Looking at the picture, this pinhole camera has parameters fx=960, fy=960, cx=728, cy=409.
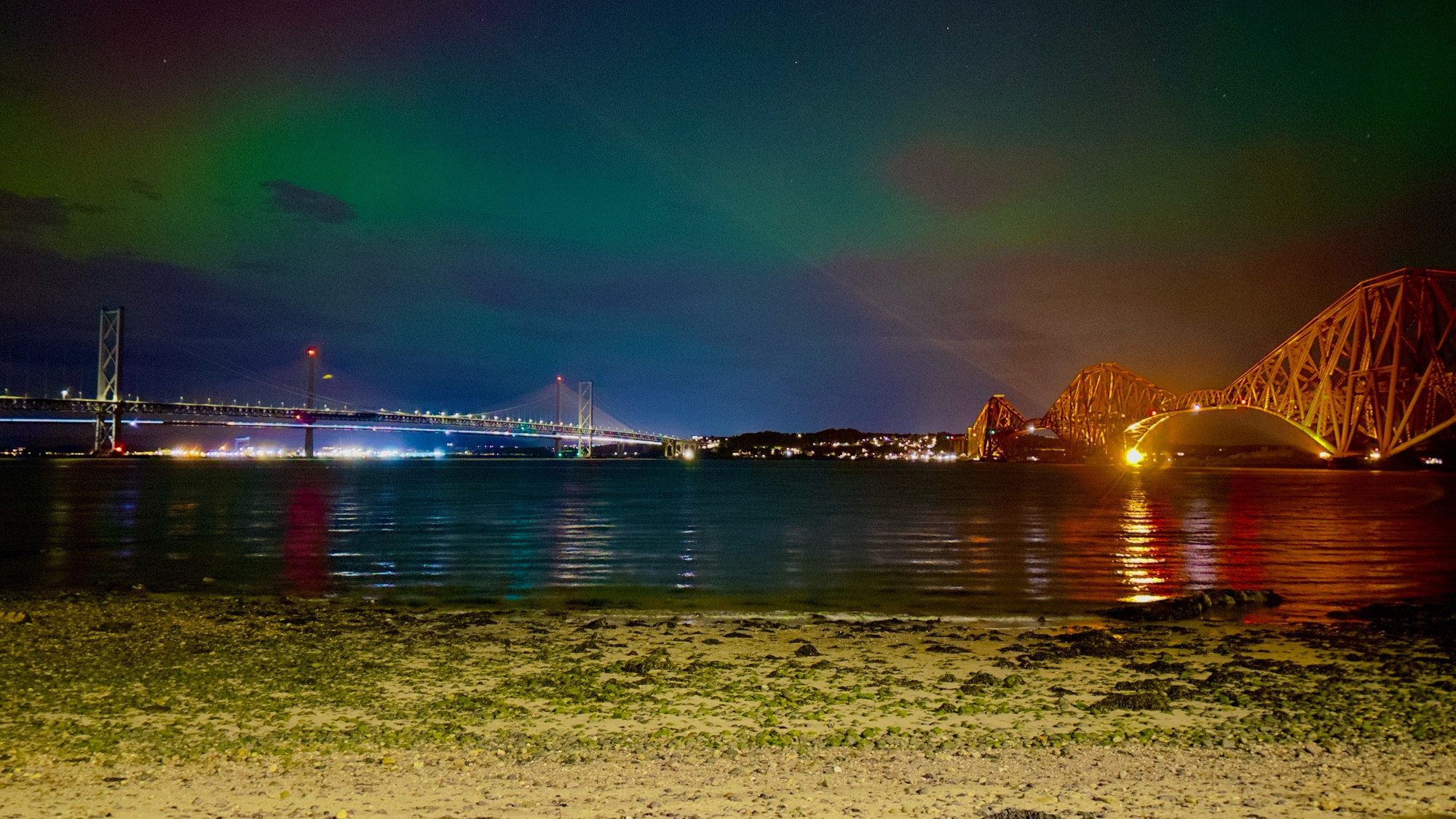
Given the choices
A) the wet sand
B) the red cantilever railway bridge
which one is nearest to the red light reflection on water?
the wet sand

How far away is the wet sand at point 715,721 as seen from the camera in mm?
4859

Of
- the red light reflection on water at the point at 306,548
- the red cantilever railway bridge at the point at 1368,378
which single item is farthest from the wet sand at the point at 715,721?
the red cantilever railway bridge at the point at 1368,378

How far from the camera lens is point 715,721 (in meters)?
6.43

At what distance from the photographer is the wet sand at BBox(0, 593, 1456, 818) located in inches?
191

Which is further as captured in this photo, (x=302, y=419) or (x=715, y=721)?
(x=302, y=419)

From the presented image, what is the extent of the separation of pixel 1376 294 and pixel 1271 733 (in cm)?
8790

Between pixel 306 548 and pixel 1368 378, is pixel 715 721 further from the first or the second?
pixel 1368 378

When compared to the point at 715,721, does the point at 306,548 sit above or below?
below

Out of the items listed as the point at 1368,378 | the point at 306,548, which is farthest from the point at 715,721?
the point at 1368,378

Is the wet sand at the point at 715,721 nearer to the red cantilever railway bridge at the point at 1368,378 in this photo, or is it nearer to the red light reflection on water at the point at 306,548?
the red light reflection on water at the point at 306,548

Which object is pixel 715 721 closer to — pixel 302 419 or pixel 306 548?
pixel 306 548

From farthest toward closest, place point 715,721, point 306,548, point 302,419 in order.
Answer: point 302,419 < point 306,548 < point 715,721

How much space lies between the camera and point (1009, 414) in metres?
172

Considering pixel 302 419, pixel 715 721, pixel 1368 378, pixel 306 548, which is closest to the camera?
pixel 715 721
